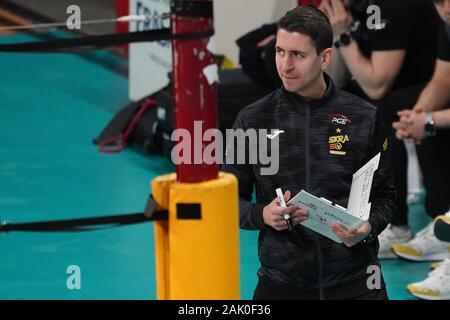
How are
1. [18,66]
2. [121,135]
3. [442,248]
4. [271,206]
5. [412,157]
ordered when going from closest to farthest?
[271,206] < [442,248] < [412,157] < [121,135] < [18,66]

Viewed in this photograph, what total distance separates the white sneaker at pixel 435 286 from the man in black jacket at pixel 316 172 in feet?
6.74

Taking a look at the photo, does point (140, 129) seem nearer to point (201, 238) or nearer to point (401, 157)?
point (401, 157)

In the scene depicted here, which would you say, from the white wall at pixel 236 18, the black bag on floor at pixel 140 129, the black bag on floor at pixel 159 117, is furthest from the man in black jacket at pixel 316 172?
the white wall at pixel 236 18

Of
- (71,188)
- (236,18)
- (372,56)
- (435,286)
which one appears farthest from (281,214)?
(236,18)

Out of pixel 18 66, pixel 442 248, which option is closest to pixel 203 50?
pixel 442 248

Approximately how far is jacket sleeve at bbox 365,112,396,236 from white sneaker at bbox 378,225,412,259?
2574 mm

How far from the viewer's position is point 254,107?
395cm

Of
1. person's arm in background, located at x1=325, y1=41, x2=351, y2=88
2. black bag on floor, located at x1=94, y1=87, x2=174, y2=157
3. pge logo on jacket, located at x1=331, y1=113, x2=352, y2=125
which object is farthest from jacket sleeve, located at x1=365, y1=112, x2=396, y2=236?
black bag on floor, located at x1=94, y1=87, x2=174, y2=157

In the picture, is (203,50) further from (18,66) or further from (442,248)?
(18,66)

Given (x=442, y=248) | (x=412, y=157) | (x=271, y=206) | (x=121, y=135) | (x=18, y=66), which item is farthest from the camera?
(x=18, y=66)

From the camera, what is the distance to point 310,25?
379 centimetres

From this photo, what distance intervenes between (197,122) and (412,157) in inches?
206

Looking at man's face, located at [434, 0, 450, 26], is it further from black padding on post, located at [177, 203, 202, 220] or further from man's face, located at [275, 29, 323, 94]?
black padding on post, located at [177, 203, 202, 220]

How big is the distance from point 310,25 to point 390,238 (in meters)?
3.11
